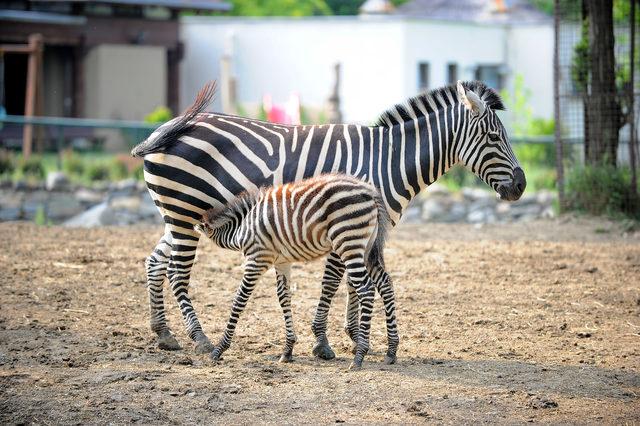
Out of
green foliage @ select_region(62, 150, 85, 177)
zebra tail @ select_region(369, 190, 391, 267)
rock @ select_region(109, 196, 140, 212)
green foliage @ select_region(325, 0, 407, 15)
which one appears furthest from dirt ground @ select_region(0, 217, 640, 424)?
green foliage @ select_region(325, 0, 407, 15)

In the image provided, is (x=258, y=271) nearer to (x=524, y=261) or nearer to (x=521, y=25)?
(x=524, y=261)

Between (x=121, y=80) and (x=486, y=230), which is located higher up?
(x=121, y=80)

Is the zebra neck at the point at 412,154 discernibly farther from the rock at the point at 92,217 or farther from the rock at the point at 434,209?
the rock at the point at 434,209

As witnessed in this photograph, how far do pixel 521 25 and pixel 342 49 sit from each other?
24.4 ft

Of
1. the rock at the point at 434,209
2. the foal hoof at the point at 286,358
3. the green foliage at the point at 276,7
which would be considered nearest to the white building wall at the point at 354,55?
the green foliage at the point at 276,7

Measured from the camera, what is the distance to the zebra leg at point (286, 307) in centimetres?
725

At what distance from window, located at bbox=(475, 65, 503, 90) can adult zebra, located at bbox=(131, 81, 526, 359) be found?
27.5 metres

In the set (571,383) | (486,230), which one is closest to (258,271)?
(571,383)

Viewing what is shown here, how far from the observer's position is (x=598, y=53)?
48.4 ft

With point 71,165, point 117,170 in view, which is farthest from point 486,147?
point 71,165

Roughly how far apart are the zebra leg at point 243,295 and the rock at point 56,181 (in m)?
11.6

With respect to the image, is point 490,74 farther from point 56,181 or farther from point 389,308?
point 389,308

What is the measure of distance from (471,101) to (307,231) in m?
1.82

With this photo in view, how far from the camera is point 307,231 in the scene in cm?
715
